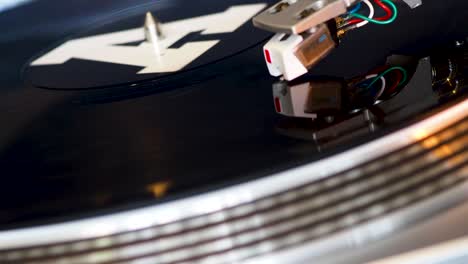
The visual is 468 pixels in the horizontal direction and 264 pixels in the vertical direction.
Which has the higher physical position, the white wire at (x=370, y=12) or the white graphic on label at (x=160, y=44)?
the white wire at (x=370, y=12)

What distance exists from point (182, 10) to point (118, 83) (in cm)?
28

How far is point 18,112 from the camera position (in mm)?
969

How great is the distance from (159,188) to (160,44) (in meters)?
0.45

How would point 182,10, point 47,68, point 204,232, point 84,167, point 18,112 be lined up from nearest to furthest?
point 204,232 → point 84,167 → point 18,112 → point 47,68 → point 182,10

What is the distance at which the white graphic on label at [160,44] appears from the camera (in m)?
1.04

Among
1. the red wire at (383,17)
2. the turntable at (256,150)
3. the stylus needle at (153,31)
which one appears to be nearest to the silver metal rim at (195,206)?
the turntable at (256,150)

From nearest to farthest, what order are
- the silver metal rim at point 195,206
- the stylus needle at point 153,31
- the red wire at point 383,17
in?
1. the silver metal rim at point 195,206
2. the red wire at point 383,17
3. the stylus needle at point 153,31

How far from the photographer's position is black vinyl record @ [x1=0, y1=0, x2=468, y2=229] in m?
0.70

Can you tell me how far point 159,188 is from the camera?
2.27ft

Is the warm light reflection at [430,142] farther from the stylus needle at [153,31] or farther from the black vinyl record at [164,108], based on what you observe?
the stylus needle at [153,31]

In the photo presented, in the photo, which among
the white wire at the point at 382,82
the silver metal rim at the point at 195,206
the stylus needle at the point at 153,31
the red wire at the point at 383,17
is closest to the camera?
the silver metal rim at the point at 195,206

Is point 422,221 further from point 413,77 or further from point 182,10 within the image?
point 182,10

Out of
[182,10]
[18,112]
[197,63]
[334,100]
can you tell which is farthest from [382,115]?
[182,10]

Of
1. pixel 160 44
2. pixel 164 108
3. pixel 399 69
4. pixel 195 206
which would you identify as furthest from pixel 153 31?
pixel 195 206
